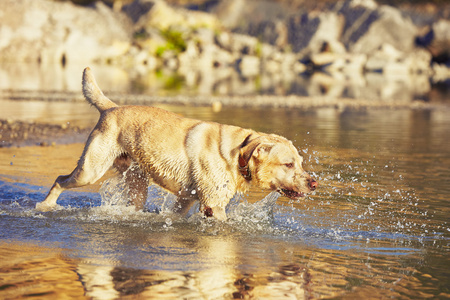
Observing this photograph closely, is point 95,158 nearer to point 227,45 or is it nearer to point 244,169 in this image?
point 244,169

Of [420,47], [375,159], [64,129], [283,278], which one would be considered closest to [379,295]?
[283,278]

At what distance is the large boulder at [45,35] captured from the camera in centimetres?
3381

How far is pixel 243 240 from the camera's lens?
5.88 m

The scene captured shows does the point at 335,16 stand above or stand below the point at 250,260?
above

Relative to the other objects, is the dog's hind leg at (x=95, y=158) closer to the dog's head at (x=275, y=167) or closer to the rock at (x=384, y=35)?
the dog's head at (x=275, y=167)

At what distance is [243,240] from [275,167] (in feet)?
2.48

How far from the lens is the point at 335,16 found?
137 ft

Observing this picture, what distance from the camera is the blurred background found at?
3109 centimetres

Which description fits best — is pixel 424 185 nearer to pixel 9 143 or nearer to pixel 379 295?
pixel 379 295

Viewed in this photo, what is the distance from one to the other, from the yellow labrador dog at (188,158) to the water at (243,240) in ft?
1.07

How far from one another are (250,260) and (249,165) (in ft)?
3.64

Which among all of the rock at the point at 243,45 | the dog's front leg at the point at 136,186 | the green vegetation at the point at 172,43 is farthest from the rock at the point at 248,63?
the dog's front leg at the point at 136,186

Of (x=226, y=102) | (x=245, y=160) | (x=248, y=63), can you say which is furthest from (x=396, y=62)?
(x=245, y=160)

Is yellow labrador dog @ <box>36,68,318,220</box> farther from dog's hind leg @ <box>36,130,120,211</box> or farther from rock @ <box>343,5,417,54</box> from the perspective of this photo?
rock @ <box>343,5,417,54</box>
